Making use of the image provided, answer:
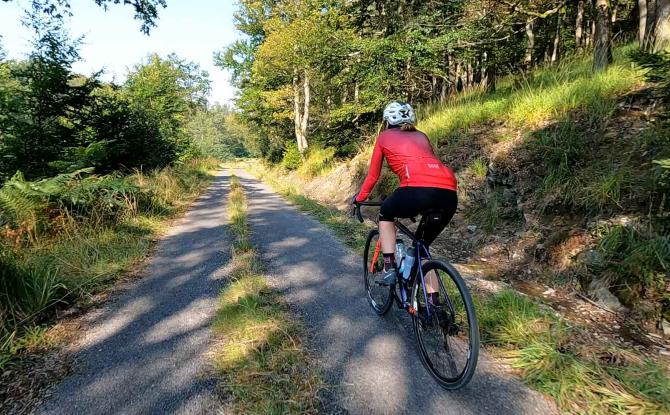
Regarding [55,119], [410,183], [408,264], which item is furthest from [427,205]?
[55,119]

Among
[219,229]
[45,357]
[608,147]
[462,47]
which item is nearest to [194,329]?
[45,357]

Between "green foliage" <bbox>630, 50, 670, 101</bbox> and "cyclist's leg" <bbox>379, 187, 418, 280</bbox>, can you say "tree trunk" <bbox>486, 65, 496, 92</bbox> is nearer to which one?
"green foliage" <bbox>630, 50, 670, 101</bbox>

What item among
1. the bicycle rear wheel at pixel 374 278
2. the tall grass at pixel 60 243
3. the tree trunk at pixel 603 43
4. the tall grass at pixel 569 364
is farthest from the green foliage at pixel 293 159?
the tall grass at pixel 569 364

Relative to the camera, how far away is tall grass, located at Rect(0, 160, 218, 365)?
3.50 meters

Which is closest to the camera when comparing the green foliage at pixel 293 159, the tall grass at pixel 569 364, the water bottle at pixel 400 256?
the tall grass at pixel 569 364

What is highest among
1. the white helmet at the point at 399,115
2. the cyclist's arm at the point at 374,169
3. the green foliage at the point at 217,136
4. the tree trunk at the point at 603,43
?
the tree trunk at the point at 603,43

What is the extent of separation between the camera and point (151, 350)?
3109 mm

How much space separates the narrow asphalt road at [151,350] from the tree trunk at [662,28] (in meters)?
6.90

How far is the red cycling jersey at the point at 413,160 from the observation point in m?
2.89

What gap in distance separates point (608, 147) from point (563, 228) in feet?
4.16

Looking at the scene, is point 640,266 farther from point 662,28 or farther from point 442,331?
point 662,28

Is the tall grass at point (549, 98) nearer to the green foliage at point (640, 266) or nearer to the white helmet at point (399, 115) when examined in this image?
the green foliage at point (640, 266)

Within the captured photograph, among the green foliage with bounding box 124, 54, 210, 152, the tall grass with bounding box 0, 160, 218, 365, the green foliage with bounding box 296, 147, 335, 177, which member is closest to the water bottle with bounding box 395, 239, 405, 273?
the tall grass with bounding box 0, 160, 218, 365

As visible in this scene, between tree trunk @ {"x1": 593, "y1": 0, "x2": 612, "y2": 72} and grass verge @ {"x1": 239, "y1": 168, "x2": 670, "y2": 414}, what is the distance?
482cm
